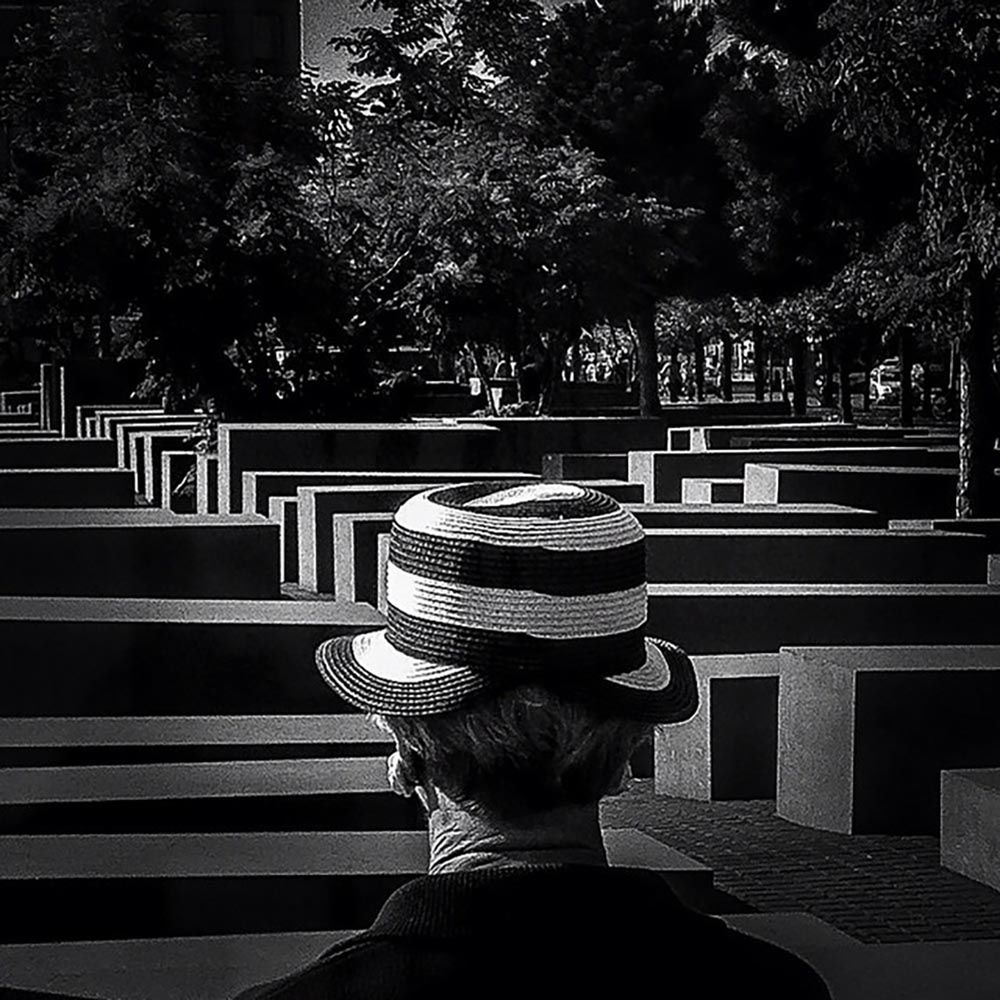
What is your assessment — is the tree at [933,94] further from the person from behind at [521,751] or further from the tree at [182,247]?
the person from behind at [521,751]

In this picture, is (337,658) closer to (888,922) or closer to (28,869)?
(28,869)

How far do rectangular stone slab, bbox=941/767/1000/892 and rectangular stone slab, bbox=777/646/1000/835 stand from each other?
3.33 ft

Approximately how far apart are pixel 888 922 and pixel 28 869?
118 inches

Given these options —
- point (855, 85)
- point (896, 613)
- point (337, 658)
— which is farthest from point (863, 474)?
point (337, 658)

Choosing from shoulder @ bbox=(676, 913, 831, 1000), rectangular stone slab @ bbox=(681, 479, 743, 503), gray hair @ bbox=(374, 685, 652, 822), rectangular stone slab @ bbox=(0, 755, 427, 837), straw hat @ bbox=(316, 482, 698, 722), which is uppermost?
straw hat @ bbox=(316, 482, 698, 722)

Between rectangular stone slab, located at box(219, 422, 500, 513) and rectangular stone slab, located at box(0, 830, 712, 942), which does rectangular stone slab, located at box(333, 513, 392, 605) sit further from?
rectangular stone slab, located at box(0, 830, 712, 942)

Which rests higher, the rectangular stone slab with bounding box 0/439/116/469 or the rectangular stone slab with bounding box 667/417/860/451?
the rectangular stone slab with bounding box 0/439/116/469

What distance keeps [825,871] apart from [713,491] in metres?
9.78

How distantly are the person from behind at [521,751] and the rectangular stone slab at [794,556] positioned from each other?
30.1ft

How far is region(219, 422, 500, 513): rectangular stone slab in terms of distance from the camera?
61.5ft

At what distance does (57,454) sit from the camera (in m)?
19.8

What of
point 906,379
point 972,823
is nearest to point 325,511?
point 972,823

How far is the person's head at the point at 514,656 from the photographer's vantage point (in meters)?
2.07

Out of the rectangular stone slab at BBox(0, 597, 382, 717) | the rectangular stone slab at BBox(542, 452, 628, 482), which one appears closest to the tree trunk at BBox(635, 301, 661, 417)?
the rectangular stone slab at BBox(542, 452, 628, 482)
